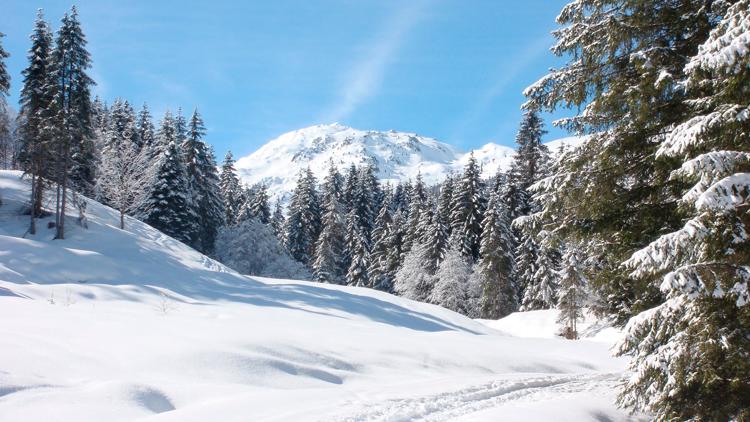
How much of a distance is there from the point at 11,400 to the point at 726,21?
389 inches

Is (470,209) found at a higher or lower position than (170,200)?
higher

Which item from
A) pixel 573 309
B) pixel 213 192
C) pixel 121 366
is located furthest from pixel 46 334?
pixel 213 192

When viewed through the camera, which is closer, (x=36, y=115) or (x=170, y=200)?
(x=36, y=115)

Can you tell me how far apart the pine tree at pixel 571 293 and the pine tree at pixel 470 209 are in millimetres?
13833

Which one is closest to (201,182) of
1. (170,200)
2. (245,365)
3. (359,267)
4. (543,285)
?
(170,200)

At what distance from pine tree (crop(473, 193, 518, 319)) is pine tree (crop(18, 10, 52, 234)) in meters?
32.6

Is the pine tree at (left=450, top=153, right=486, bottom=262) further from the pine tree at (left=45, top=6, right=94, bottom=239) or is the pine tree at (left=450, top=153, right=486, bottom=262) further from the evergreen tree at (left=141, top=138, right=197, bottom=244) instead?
the pine tree at (left=45, top=6, right=94, bottom=239)

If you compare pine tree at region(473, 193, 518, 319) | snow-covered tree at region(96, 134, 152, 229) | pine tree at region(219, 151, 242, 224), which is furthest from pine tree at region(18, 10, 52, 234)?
pine tree at region(473, 193, 518, 319)

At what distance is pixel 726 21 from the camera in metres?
5.54

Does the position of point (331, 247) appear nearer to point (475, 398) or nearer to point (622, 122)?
point (475, 398)

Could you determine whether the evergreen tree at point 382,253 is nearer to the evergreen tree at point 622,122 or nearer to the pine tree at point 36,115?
the pine tree at point 36,115

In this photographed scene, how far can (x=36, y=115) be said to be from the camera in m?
29.3

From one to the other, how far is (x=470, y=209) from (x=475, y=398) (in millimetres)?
41862

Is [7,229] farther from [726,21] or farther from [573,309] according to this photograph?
[573,309]
